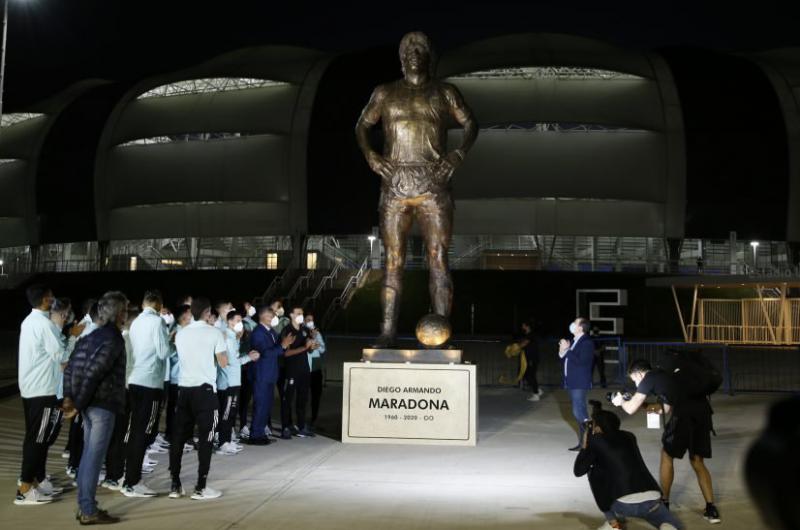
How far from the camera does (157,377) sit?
7645 millimetres

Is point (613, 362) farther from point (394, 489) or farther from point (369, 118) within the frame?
point (394, 489)

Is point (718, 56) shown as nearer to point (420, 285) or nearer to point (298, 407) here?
point (420, 285)

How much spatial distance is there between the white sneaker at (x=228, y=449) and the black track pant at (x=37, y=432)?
2736 mm

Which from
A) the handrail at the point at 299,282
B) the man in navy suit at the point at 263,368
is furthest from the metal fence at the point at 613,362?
the man in navy suit at the point at 263,368

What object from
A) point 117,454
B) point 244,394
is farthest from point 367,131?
point 117,454

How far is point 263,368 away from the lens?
10.4 meters

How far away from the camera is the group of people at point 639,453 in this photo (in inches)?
223

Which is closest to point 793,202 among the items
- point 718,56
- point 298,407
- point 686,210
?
point 686,210

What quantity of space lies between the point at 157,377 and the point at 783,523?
7.23 m

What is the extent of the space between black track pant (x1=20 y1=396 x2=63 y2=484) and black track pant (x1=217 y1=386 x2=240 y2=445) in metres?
2.71

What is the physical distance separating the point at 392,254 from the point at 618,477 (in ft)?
18.5

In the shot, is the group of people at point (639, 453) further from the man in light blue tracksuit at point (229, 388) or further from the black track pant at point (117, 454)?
the man in light blue tracksuit at point (229, 388)

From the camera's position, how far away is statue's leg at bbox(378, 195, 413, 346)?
10742 millimetres

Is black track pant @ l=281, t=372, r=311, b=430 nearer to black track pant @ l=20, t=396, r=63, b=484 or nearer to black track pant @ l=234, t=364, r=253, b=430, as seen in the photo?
black track pant @ l=234, t=364, r=253, b=430
